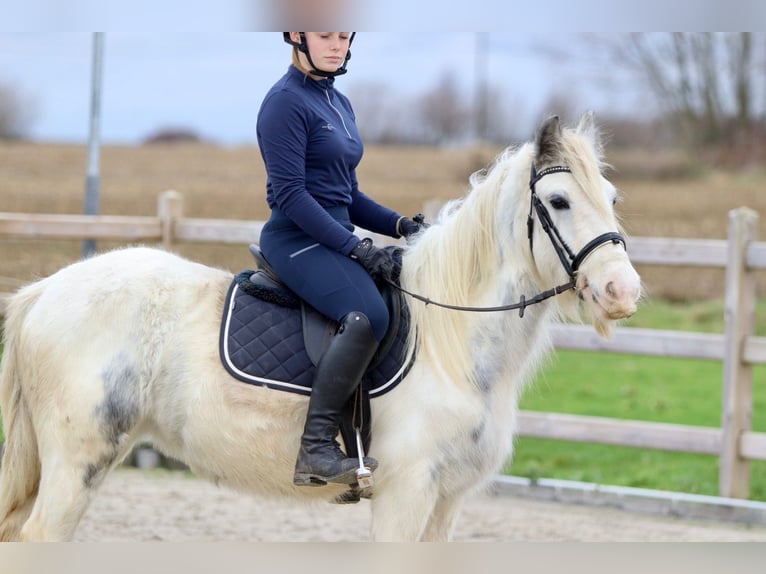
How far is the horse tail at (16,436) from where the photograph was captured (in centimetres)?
355

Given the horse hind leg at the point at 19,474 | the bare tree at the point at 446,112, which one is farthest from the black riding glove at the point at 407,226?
the bare tree at the point at 446,112

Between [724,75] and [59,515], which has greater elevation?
[724,75]

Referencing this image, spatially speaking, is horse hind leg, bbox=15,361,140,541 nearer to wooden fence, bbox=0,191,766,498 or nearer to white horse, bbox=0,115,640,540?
white horse, bbox=0,115,640,540

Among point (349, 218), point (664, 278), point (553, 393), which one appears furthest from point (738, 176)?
point (349, 218)

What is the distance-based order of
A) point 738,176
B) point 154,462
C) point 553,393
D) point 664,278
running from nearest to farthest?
point 154,462, point 553,393, point 664,278, point 738,176

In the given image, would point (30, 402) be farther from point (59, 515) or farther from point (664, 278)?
point (664, 278)

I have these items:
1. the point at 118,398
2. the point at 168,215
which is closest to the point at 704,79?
the point at 168,215

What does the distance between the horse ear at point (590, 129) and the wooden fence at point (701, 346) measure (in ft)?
9.19

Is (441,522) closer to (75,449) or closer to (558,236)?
(558,236)

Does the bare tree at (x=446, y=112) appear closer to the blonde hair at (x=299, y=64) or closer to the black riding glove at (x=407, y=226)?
the black riding glove at (x=407, y=226)

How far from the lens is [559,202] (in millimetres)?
3176

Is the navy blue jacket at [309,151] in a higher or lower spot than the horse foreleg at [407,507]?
higher

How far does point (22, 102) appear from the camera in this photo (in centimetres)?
1334

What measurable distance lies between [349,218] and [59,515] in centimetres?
153
